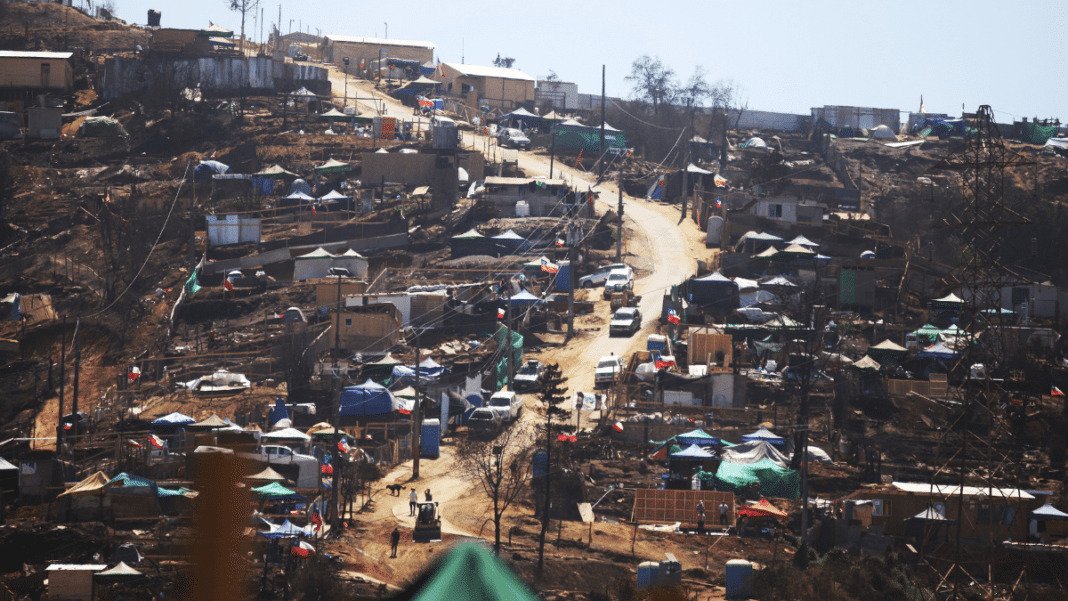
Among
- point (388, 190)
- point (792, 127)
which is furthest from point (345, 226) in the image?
point (792, 127)

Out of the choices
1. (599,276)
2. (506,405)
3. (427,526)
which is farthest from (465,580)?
(599,276)

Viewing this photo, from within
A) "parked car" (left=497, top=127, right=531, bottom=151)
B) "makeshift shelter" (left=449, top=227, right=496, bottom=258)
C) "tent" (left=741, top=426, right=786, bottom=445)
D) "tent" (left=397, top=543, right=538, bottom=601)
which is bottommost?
"tent" (left=741, top=426, right=786, bottom=445)

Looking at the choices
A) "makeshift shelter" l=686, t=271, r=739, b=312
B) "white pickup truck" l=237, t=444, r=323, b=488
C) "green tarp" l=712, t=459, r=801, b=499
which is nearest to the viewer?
"white pickup truck" l=237, t=444, r=323, b=488

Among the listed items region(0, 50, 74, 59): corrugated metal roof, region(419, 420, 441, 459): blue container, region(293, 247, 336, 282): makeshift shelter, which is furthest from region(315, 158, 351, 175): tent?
region(419, 420, 441, 459): blue container

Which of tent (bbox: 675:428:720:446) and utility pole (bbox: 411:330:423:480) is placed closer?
utility pole (bbox: 411:330:423:480)

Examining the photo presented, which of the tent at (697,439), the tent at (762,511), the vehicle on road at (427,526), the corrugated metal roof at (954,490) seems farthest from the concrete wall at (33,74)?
the corrugated metal roof at (954,490)

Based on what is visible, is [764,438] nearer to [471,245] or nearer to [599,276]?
[599,276]

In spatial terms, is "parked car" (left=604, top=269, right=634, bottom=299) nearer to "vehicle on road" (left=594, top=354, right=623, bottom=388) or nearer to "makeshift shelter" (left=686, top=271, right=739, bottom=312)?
"makeshift shelter" (left=686, top=271, right=739, bottom=312)
